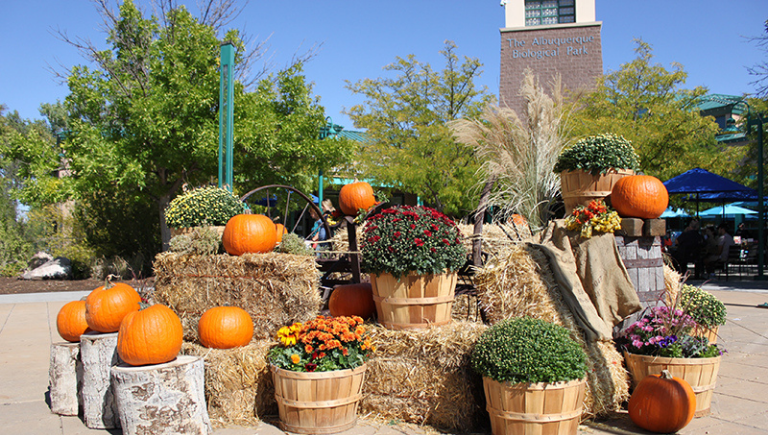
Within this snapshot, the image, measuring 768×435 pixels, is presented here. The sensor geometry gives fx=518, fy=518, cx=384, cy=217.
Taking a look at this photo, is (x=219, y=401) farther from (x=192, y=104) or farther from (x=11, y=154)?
(x=11, y=154)

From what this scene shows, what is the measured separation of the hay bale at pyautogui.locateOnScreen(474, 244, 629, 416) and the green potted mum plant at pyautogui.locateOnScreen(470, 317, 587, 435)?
59cm

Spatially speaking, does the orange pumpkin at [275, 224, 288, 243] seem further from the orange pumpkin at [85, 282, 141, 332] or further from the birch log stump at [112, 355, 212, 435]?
the birch log stump at [112, 355, 212, 435]

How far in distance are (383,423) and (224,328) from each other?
1415mm

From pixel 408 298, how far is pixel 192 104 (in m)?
8.36

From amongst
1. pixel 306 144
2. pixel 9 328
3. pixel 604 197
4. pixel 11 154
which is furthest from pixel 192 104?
pixel 604 197

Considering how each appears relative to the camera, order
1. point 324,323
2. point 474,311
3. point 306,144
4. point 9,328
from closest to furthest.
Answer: point 324,323
point 474,311
point 9,328
point 306,144

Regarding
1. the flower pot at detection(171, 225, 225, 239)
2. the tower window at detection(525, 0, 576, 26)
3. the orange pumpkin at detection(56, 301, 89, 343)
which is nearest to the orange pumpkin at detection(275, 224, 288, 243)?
the flower pot at detection(171, 225, 225, 239)

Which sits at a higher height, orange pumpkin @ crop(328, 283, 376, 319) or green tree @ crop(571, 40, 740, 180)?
green tree @ crop(571, 40, 740, 180)

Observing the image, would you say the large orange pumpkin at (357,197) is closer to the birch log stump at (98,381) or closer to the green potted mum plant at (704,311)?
the birch log stump at (98,381)

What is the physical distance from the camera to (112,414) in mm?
3904

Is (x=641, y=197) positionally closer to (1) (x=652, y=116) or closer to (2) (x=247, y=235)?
(2) (x=247, y=235)

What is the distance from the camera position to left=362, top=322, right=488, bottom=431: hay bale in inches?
145

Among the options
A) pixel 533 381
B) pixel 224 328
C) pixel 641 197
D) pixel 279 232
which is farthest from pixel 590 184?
pixel 224 328

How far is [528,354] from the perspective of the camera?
10.5 feet
